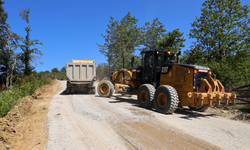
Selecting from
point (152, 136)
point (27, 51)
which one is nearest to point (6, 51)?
point (27, 51)

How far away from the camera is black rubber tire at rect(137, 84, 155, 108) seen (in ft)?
25.3

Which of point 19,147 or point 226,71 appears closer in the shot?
point 19,147

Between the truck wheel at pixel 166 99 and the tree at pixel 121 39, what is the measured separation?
23.4m

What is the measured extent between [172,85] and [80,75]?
27.7ft

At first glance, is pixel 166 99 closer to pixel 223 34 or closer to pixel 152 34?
pixel 223 34

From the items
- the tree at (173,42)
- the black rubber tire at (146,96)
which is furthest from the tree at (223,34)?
the black rubber tire at (146,96)

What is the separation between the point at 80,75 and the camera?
1344 cm

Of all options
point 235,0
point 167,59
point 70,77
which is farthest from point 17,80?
point 235,0

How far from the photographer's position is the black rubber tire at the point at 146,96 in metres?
7.71

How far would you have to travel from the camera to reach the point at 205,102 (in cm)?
639

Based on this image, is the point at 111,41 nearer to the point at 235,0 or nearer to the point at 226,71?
the point at 235,0

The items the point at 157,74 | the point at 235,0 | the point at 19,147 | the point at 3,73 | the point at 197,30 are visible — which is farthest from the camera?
the point at 3,73

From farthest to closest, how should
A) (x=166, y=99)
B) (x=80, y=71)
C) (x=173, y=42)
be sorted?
1. (x=173, y=42)
2. (x=80, y=71)
3. (x=166, y=99)

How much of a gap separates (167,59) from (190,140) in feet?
17.4
